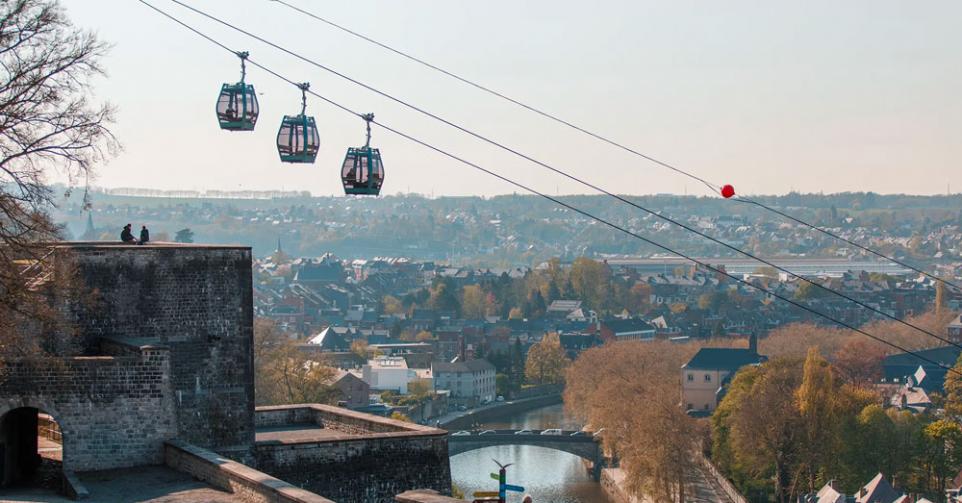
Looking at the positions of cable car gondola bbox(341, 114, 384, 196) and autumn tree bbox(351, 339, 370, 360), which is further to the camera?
autumn tree bbox(351, 339, 370, 360)

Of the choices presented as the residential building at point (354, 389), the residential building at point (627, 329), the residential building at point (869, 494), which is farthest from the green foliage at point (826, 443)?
the residential building at point (627, 329)

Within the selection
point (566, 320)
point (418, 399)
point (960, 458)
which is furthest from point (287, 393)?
point (566, 320)

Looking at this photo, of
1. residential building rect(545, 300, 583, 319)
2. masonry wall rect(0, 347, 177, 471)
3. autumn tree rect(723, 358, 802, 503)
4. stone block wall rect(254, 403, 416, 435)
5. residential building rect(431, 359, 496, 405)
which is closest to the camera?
masonry wall rect(0, 347, 177, 471)

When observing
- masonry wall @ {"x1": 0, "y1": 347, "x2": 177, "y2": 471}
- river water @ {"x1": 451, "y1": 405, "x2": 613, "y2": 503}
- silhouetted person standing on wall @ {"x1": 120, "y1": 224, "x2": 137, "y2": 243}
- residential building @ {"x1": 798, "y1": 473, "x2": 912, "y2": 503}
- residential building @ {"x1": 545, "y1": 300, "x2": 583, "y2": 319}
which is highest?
silhouetted person standing on wall @ {"x1": 120, "y1": 224, "x2": 137, "y2": 243}

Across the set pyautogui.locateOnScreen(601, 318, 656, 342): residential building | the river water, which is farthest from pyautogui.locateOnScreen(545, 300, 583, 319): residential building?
the river water

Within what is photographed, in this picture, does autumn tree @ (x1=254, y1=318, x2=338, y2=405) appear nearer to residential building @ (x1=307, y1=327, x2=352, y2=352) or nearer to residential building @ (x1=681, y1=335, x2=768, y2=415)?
residential building @ (x1=681, y1=335, x2=768, y2=415)

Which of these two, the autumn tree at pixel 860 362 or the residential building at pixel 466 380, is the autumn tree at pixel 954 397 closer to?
the autumn tree at pixel 860 362

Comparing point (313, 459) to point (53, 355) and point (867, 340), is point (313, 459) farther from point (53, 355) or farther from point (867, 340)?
point (867, 340)
